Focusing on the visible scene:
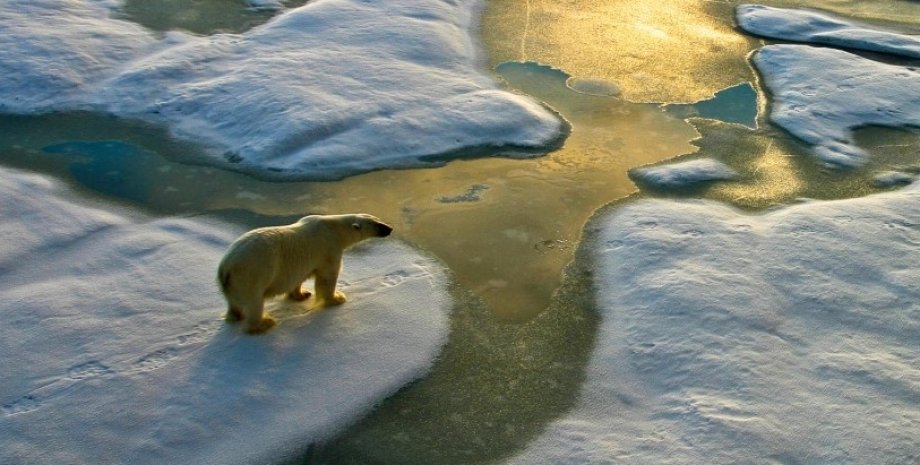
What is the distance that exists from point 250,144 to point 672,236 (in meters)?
3.53

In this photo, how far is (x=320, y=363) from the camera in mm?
4504

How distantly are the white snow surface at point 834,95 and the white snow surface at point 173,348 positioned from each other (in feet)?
13.6

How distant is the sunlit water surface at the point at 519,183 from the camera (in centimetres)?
440

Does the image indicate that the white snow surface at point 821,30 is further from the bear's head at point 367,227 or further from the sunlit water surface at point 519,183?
the bear's head at point 367,227

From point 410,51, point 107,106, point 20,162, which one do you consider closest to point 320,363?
point 20,162

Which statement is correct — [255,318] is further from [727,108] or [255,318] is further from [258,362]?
[727,108]

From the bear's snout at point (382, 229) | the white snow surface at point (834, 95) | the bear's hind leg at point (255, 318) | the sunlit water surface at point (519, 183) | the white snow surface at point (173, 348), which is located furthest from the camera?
the white snow surface at point (834, 95)

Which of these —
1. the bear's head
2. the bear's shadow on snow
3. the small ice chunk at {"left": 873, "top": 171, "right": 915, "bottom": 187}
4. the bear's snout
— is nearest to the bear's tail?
the bear's shadow on snow

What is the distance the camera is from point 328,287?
4902 mm

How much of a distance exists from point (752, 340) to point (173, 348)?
325cm

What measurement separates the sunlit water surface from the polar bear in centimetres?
79

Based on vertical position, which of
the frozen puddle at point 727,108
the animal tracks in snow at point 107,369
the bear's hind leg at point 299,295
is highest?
the frozen puddle at point 727,108

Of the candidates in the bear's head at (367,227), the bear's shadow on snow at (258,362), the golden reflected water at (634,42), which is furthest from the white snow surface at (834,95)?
the bear's shadow on snow at (258,362)

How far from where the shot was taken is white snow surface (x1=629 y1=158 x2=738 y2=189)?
6688 millimetres
